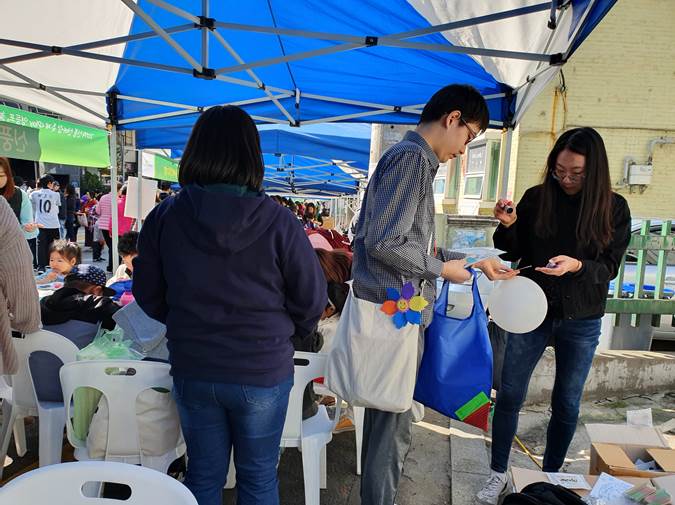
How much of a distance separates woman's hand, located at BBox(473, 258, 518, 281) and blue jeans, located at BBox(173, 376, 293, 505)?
2.70 ft

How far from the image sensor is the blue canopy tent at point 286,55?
259 cm

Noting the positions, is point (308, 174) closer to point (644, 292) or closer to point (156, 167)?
point (156, 167)

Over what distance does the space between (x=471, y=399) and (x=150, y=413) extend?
1.17 m

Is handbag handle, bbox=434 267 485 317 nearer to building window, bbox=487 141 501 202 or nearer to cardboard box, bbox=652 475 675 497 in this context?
cardboard box, bbox=652 475 675 497

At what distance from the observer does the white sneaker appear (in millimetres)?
2258

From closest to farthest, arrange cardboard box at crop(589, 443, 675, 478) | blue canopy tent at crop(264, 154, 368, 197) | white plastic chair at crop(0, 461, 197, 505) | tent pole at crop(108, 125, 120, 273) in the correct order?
white plastic chair at crop(0, 461, 197, 505) < cardboard box at crop(589, 443, 675, 478) < tent pole at crop(108, 125, 120, 273) < blue canopy tent at crop(264, 154, 368, 197)

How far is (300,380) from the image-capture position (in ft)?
6.30

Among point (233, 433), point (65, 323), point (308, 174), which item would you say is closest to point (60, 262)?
point (65, 323)

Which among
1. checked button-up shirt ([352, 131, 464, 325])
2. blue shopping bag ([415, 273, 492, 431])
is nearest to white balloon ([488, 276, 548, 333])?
blue shopping bag ([415, 273, 492, 431])

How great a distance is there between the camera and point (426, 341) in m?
1.78

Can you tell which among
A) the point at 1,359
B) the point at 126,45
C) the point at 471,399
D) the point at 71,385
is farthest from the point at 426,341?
the point at 126,45

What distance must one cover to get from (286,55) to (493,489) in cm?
322

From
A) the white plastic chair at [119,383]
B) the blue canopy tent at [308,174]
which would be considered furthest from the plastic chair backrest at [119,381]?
the blue canopy tent at [308,174]

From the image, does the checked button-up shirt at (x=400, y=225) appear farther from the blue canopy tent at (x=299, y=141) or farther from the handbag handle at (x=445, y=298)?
the blue canopy tent at (x=299, y=141)
